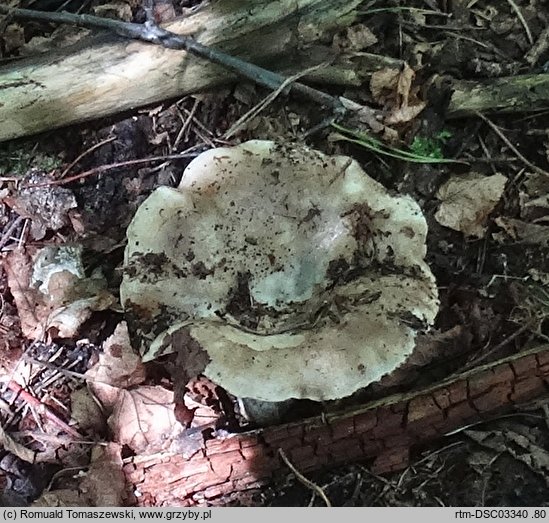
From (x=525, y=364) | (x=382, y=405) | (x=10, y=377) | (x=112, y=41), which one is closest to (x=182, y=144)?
(x=112, y=41)

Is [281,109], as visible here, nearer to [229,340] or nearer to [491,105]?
[491,105]

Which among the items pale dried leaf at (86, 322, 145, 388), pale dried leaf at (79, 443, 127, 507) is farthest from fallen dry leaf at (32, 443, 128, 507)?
pale dried leaf at (86, 322, 145, 388)

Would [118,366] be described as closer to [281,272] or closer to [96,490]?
[96,490]

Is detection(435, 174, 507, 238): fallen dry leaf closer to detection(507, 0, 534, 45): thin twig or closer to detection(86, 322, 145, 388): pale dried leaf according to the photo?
detection(507, 0, 534, 45): thin twig

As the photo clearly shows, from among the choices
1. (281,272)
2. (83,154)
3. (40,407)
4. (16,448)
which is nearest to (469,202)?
(281,272)

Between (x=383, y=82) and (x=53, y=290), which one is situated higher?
(x=383, y=82)

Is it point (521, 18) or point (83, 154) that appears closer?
point (83, 154)

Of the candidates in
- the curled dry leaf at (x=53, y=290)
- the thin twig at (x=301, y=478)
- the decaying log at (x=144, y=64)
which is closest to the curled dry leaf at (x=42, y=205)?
the curled dry leaf at (x=53, y=290)
